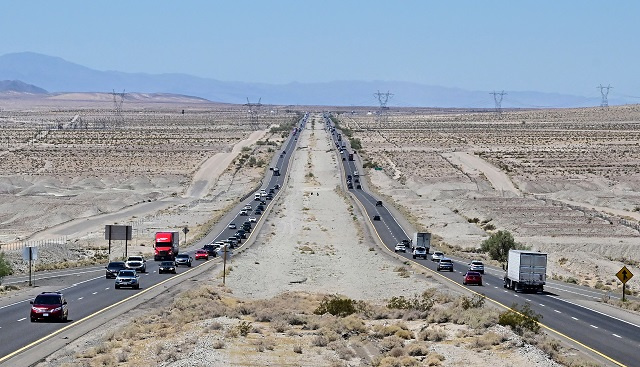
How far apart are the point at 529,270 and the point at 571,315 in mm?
9955

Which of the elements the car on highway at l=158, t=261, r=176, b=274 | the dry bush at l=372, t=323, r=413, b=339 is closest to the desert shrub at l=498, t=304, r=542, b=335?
the dry bush at l=372, t=323, r=413, b=339

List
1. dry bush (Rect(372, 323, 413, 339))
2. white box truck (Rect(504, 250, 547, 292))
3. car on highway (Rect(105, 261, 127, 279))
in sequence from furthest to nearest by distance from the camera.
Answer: car on highway (Rect(105, 261, 127, 279)) → white box truck (Rect(504, 250, 547, 292)) → dry bush (Rect(372, 323, 413, 339))

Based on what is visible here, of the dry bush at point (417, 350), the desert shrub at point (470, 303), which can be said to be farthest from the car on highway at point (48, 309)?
the desert shrub at point (470, 303)

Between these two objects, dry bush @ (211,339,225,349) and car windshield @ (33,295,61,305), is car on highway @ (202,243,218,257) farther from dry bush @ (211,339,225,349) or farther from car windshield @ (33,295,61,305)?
dry bush @ (211,339,225,349)

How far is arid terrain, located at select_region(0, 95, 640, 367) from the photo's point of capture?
30.8m

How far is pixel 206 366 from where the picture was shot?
85.1ft

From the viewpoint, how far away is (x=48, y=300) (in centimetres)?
3728

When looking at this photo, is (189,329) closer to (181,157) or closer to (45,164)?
(45,164)

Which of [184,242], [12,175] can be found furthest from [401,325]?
[12,175]

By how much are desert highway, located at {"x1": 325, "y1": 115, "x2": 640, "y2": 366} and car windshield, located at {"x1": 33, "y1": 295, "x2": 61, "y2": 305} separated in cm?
1655

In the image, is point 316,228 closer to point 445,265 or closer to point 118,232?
point 118,232

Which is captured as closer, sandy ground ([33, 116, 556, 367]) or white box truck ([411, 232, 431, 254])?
sandy ground ([33, 116, 556, 367])

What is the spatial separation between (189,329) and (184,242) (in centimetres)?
5112

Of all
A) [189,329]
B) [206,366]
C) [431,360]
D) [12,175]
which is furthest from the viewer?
[12,175]
